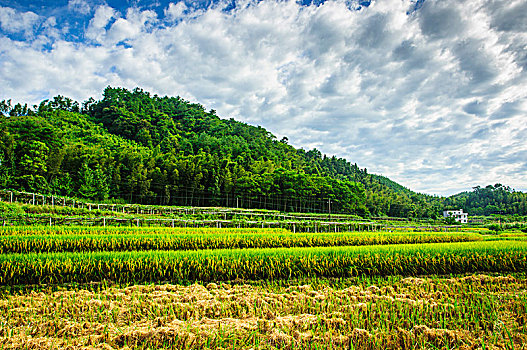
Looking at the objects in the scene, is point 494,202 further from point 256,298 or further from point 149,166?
point 256,298

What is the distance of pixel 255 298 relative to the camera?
5.82m

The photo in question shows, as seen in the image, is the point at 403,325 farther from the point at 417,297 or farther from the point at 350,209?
the point at 350,209

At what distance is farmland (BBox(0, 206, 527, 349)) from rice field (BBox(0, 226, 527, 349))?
25 millimetres

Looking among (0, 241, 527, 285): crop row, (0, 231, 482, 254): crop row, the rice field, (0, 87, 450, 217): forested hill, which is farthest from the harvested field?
(0, 87, 450, 217): forested hill

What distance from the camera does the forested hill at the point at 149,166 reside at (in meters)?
34.3

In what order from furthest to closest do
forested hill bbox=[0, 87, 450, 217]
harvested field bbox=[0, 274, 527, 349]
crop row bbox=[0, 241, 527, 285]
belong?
forested hill bbox=[0, 87, 450, 217]
crop row bbox=[0, 241, 527, 285]
harvested field bbox=[0, 274, 527, 349]

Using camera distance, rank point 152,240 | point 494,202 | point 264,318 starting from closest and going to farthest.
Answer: point 264,318 < point 152,240 < point 494,202

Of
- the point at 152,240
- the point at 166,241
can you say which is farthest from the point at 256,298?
the point at 152,240

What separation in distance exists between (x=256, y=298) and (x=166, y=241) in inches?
Result: 237

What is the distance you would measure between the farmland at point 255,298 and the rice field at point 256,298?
0.08 feet

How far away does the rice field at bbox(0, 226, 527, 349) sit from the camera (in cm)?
412

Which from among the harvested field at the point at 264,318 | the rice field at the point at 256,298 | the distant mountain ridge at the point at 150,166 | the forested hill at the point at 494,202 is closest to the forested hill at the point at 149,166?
the distant mountain ridge at the point at 150,166

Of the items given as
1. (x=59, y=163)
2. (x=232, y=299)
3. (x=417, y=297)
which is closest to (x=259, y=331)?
(x=232, y=299)

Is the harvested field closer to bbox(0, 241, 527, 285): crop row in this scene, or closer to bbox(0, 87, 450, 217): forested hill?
bbox(0, 241, 527, 285): crop row
